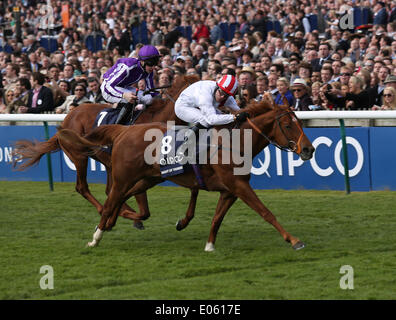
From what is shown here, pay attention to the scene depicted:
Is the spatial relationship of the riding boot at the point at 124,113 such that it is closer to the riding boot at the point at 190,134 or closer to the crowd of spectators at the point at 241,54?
the riding boot at the point at 190,134

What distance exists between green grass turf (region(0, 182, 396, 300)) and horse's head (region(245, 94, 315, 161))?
0.84 m

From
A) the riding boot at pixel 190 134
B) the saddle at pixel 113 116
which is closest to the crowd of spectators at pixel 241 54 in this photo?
the riding boot at pixel 190 134

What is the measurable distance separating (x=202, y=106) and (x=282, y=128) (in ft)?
2.27

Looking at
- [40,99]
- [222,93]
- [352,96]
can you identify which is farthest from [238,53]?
[222,93]

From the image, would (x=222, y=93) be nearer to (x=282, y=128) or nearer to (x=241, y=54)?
(x=282, y=128)

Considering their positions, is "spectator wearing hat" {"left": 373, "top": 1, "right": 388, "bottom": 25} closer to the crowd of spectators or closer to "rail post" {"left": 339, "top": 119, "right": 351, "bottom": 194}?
the crowd of spectators

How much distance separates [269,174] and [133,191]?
3.22 metres

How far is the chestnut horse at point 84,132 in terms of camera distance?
7.93 metres

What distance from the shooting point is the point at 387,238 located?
23.5 feet

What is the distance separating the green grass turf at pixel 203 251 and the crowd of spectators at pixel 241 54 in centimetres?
128

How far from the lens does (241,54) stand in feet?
46.1

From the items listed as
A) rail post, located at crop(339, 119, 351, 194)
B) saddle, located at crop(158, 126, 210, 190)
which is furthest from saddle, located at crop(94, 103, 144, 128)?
rail post, located at crop(339, 119, 351, 194)

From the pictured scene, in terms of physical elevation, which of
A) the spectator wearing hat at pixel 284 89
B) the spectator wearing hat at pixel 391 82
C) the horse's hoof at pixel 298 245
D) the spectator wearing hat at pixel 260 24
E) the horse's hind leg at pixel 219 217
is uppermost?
the spectator wearing hat at pixel 260 24
